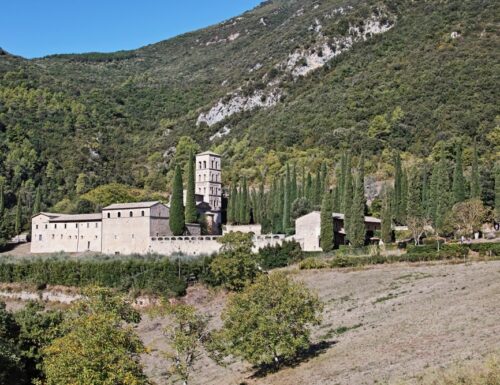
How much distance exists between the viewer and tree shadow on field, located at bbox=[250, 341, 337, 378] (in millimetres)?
29312

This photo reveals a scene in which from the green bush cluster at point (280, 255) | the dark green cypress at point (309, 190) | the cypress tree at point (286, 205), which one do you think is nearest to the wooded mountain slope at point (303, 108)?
the dark green cypress at point (309, 190)

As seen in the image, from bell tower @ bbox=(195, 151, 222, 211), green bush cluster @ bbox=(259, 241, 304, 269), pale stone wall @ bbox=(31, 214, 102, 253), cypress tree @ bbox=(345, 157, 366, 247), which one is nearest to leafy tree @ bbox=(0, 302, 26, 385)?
green bush cluster @ bbox=(259, 241, 304, 269)

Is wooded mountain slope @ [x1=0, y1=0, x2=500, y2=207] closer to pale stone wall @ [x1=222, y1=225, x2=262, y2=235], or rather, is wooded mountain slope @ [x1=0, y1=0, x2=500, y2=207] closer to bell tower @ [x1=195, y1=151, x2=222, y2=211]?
bell tower @ [x1=195, y1=151, x2=222, y2=211]

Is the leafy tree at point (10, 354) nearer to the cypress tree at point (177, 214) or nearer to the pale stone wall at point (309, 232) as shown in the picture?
the pale stone wall at point (309, 232)

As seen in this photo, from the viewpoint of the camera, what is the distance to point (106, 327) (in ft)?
80.3

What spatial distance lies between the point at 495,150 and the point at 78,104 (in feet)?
353

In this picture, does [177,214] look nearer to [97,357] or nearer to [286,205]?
[286,205]

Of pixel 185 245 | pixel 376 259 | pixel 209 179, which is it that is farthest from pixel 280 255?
pixel 209 179

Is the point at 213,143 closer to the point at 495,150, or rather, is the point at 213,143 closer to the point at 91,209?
the point at 91,209

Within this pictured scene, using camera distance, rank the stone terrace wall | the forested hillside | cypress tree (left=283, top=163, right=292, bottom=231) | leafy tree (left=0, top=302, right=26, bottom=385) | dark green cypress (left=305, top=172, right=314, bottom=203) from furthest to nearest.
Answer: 1. the forested hillside
2. dark green cypress (left=305, top=172, right=314, bottom=203)
3. cypress tree (left=283, top=163, right=292, bottom=231)
4. the stone terrace wall
5. leafy tree (left=0, top=302, right=26, bottom=385)

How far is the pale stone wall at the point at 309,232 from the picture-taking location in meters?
62.4

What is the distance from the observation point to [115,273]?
189 feet

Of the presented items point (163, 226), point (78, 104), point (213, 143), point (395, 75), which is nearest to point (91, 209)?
point (163, 226)

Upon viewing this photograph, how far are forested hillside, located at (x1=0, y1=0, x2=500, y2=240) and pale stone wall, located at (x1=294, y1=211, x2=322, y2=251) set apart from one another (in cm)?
1752
